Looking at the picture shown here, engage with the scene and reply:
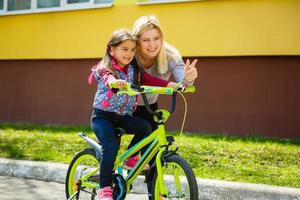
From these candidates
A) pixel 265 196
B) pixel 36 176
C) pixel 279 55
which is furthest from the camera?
pixel 279 55

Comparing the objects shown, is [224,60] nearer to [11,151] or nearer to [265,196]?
[11,151]

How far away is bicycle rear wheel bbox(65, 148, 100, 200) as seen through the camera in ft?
15.7

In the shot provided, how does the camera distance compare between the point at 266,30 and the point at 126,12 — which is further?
the point at 126,12

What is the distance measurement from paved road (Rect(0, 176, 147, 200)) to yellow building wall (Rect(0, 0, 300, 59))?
16.9 ft

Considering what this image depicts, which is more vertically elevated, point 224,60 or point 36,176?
point 224,60

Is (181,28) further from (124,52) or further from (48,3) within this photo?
(124,52)

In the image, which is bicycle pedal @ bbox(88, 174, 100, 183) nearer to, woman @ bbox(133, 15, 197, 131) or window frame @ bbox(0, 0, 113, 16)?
woman @ bbox(133, 15, 197, 131)

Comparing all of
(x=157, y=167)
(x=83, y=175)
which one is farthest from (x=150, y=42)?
(x=83, y=175)

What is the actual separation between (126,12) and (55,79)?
2.34m

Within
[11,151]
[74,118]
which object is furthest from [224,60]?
[11,151]

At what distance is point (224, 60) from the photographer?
35.6 feet

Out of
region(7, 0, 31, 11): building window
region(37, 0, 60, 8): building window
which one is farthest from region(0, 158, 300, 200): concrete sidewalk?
region(7, 0, 31, 11): building window

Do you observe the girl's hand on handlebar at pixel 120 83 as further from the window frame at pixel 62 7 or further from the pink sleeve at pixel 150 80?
the window frame at pixel 62 7

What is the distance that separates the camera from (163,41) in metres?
4.54
